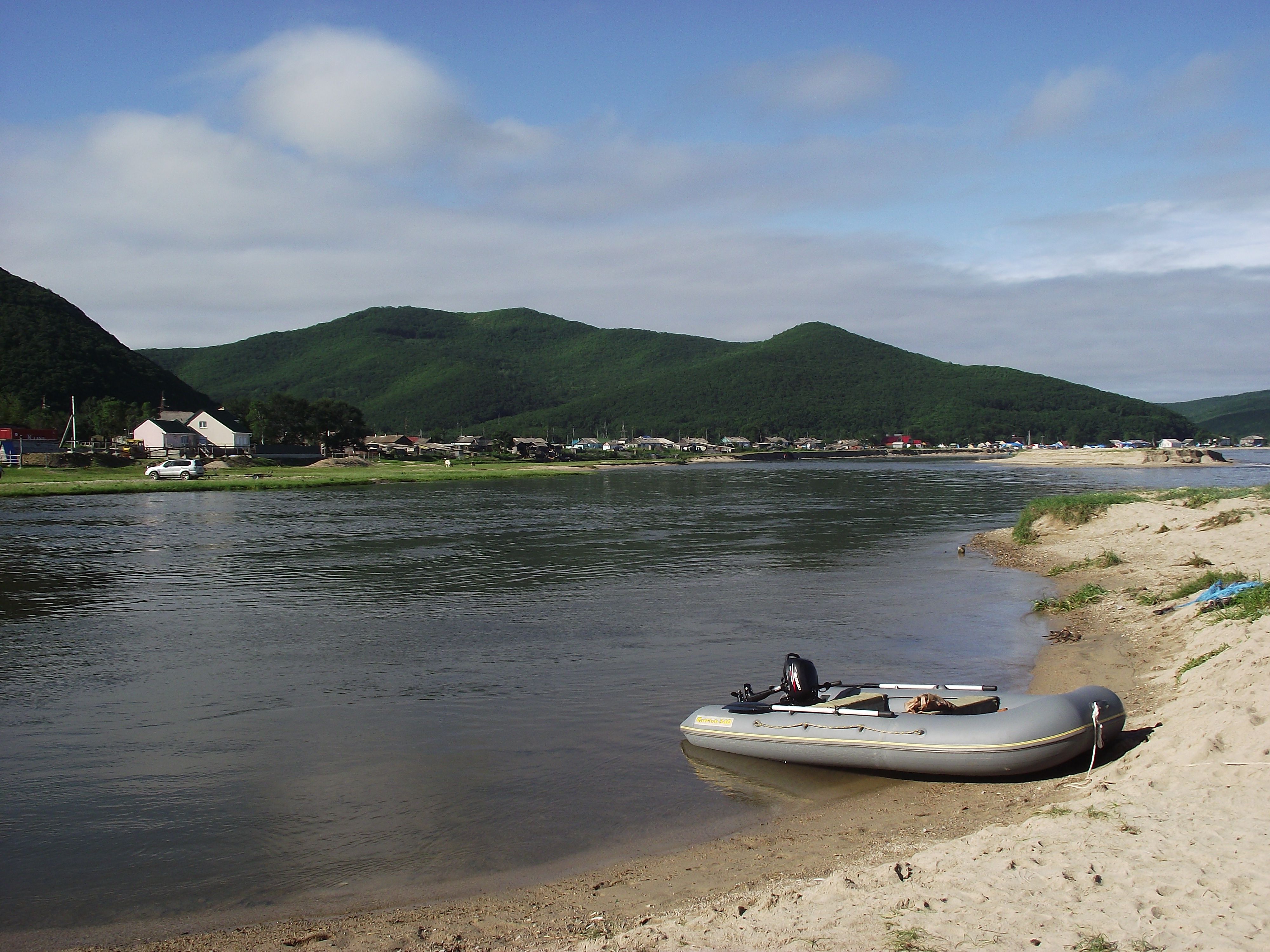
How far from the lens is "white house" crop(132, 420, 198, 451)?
101812 millimetres

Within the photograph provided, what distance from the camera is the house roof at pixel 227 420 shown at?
106 metres

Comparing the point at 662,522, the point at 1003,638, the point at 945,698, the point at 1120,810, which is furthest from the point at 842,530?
the point at 1120,810

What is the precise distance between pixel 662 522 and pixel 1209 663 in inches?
1273

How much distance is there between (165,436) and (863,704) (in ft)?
353

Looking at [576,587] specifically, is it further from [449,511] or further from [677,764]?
[449,511]

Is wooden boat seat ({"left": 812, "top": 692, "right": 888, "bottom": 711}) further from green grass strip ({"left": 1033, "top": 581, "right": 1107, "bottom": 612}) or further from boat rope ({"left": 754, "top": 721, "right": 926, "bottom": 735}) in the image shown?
green grass strip ({"left": 1033, "top": 581, "right": 1107, "bottom": 612})

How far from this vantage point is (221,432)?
4188 inches

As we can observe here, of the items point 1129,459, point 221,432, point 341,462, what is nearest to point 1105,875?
point 341,462

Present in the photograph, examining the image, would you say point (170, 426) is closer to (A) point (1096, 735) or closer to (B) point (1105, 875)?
(A) point (1096, 735)

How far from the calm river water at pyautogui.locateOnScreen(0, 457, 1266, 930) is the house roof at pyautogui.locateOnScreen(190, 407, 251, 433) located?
73911mm

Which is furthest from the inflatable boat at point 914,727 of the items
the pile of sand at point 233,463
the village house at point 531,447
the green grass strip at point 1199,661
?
the village house at point 531,447

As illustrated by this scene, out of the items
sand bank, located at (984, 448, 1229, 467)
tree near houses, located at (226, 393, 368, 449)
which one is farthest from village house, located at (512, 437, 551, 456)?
sand bank, located at (984, 448, 1229, 467)

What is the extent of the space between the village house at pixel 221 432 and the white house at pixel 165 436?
1811 millimetres

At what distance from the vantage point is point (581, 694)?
1370 centimetres
